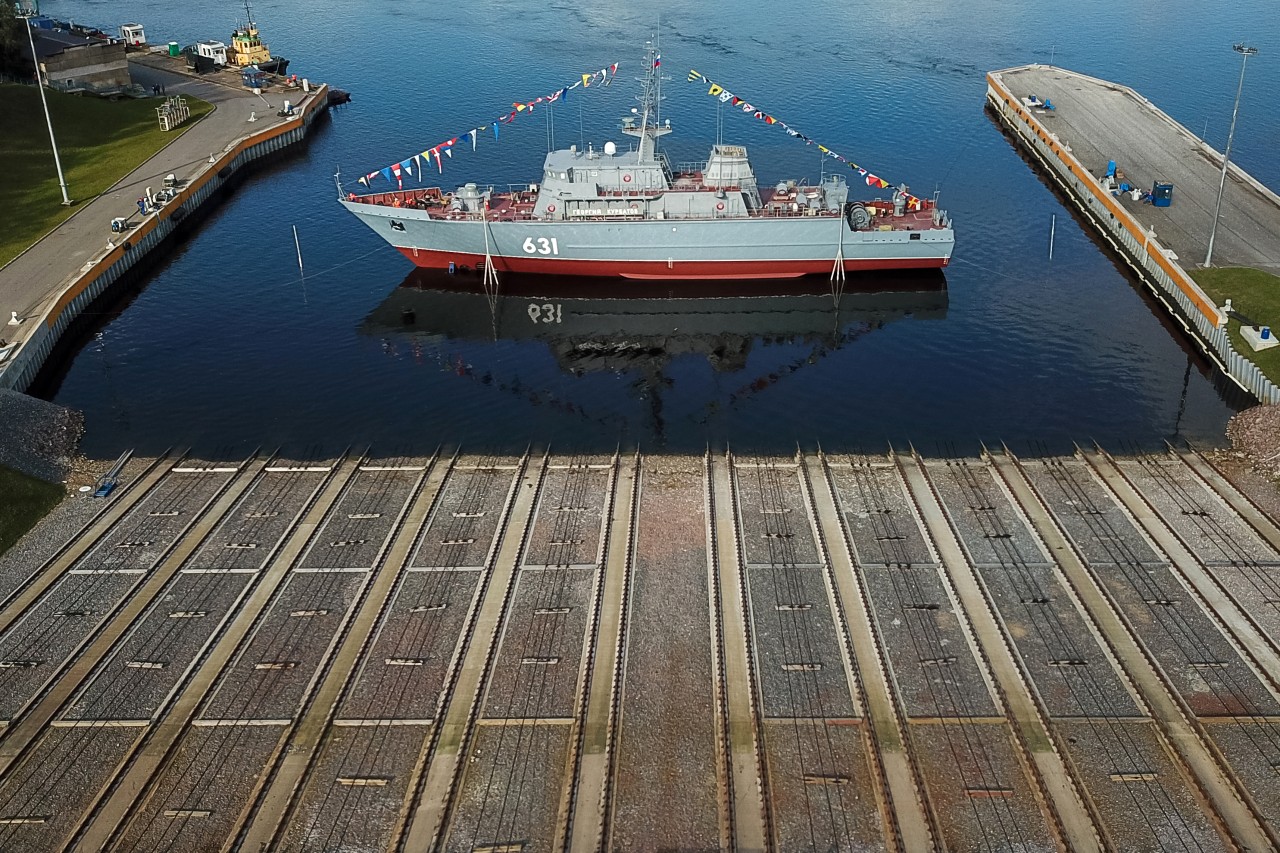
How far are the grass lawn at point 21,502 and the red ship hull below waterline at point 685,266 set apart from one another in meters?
28.9

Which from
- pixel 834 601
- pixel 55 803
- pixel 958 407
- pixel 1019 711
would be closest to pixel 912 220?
pixel 958 407

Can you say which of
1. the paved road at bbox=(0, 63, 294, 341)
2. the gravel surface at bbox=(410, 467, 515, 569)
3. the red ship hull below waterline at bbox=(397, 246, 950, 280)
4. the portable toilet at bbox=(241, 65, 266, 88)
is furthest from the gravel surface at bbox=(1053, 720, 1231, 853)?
the portable toilet at bbox=(241, 65, 266, 88)

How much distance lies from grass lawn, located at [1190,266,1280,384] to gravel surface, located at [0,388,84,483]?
52484 millimetres

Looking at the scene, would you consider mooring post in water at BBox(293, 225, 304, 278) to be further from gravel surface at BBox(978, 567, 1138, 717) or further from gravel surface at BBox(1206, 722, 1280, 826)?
gravel surface at BBox(1206, 722, 1280, 826)

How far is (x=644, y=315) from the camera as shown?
59.2m

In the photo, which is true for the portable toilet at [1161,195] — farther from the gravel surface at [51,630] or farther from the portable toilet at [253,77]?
the portable toilet at [253,77]

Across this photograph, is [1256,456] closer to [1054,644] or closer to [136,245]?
[1054,644]

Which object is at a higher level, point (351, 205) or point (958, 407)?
point (351, 205)

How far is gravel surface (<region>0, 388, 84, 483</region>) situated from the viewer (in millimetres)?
40500

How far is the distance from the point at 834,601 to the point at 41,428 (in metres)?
33.8

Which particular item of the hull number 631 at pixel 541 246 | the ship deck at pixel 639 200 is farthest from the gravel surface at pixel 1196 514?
the hull number 631 at pixel 541 246

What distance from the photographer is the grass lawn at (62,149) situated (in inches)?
2566

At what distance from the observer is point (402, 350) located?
5403 cm

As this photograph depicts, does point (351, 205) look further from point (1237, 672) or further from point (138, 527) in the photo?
point (1237, 672)
